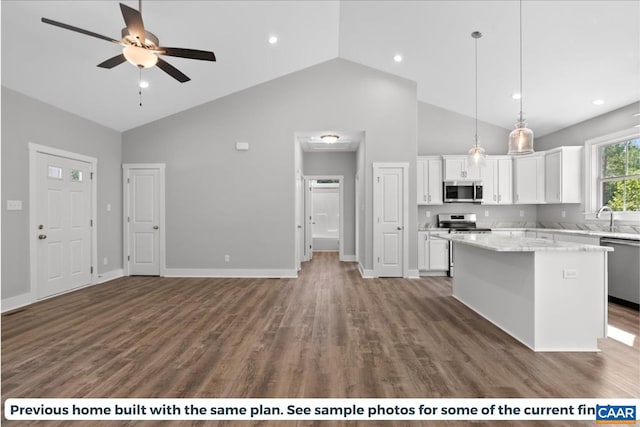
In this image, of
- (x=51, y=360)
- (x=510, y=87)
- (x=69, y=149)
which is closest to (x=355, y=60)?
(x=510, y=87)

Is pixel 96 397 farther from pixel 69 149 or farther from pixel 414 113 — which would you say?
pixel 414 113

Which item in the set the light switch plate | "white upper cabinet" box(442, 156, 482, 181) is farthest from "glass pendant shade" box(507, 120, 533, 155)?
the light switch plate

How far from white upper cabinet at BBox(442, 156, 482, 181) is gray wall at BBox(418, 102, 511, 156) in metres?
0.49

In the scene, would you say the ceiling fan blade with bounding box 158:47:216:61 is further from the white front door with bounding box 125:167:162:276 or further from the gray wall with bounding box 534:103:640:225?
the gray wall with bounding box 534:103:640:225

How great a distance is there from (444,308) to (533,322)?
1.33m

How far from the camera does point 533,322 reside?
2852 mm

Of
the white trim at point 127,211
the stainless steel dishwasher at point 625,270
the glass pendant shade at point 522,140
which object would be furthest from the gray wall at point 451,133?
the white trim at point 127,211

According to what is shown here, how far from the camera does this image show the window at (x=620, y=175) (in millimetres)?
4840

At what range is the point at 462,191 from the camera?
651 cm

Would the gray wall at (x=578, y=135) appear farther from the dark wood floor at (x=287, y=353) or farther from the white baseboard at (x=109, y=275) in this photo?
the white baseboard at (x=109, y=275)

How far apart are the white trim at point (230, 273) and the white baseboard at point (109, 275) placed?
87cm

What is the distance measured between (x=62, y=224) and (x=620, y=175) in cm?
873

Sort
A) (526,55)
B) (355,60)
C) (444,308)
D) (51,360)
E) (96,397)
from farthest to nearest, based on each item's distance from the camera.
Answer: (355,60), (526,55), (444,308), (51,360), (96,397)

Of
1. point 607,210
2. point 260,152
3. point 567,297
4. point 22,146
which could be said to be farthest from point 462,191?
point 22,146
